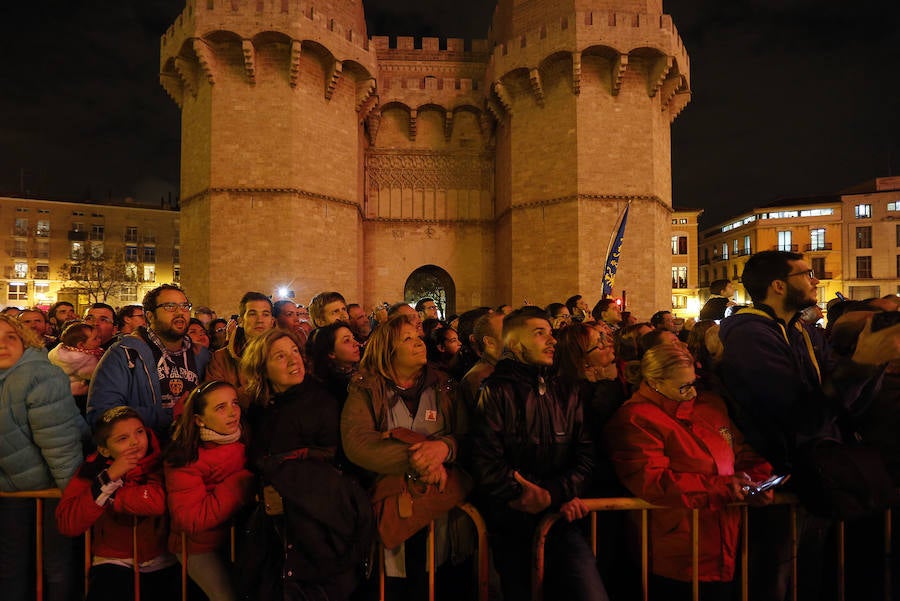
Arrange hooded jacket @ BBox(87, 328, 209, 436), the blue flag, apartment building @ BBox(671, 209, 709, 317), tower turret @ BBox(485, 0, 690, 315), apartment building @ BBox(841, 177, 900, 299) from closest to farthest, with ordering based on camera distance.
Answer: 1. hooded jacket @ BBox(87, 328, 209, 436)
2. the blue flag
3. tower turret @ BBox(485, 0, 690, 315)
4. apartment building @ BBox(841, 177, 900, 299)
5. apartment building @ BBox(671, 209, 709, 317)

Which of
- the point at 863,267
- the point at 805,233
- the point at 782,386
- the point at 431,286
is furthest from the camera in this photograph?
the point at 805,233

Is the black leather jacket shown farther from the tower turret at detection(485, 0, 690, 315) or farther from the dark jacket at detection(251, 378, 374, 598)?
the tower turret at detection(485, 0, 690, 315)

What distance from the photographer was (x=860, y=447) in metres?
2.35

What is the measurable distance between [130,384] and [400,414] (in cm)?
197

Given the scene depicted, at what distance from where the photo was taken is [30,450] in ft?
8.99

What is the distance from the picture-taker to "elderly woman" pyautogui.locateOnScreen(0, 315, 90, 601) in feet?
8.84

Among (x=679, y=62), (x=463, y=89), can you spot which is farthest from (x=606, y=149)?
(x=463, y=89)

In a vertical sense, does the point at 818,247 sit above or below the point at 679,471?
above

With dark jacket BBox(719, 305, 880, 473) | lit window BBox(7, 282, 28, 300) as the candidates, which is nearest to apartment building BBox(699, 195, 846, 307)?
dark jacket BBox(719, 305, 880, 473)

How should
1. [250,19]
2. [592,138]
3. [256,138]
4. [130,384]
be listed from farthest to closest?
[592,138], [256,138], [250,19], [130,384]

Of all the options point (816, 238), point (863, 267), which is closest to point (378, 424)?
point (816, 238)

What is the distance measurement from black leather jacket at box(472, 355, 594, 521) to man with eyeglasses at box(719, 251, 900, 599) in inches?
33.0

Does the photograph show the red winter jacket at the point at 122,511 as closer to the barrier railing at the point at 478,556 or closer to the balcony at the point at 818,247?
the barrier railing at the point at 478,556

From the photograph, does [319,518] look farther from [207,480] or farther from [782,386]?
[782,386]
